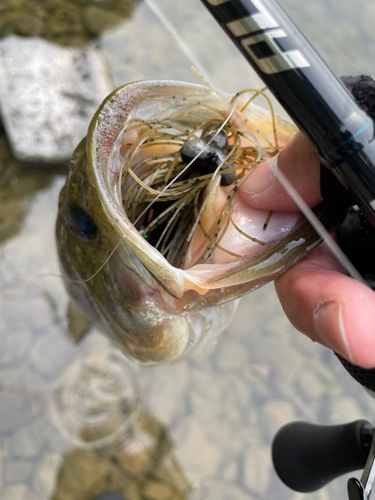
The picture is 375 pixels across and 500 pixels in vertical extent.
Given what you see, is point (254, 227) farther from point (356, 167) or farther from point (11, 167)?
point (11, 167)

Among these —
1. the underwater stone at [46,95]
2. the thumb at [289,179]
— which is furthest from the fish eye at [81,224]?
the underwater stone at [46,95]

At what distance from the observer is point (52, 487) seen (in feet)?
5.50

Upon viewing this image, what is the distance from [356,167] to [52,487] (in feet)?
5.94

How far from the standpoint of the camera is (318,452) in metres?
0.94

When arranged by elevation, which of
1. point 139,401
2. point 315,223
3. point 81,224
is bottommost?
point 139,401

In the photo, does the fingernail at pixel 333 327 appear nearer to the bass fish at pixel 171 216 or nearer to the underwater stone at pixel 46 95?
the bass fish at pixel 171 216

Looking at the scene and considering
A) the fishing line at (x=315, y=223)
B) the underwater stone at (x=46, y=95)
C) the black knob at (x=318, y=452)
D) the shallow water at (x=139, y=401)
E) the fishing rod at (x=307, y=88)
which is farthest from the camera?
the underwater stone at (x=46, y=95)

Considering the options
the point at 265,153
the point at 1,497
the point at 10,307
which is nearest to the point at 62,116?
the point at 10,307

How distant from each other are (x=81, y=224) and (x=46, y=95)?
1.81m

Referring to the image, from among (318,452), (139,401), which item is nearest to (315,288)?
(318,452)

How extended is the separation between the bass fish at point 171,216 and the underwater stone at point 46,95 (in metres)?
1.45

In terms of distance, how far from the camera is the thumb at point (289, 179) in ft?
2.07

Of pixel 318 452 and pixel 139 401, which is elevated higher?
pixel 318 452

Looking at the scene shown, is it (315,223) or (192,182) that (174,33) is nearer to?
(192,182)
